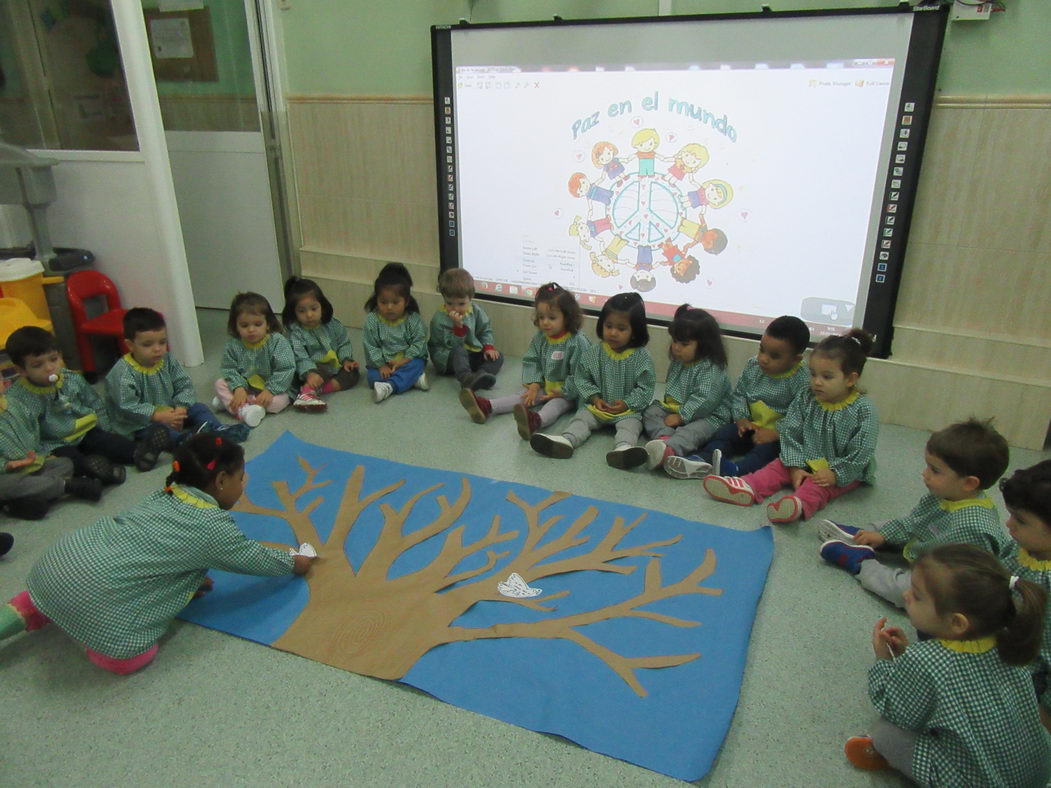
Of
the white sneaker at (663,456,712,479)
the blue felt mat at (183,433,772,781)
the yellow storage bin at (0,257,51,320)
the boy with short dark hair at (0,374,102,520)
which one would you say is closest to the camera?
the blue felt mat at (183,433,772,781)

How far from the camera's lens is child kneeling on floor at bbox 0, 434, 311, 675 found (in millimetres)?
1663

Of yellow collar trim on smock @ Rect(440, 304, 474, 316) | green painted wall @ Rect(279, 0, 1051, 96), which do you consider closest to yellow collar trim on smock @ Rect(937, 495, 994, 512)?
green painted wall @ Rect(279, 0, 1051, 96)

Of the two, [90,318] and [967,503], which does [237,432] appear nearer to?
[90,318]

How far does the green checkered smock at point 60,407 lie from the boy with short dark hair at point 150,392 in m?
0.10

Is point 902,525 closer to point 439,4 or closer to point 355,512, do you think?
point 355,512

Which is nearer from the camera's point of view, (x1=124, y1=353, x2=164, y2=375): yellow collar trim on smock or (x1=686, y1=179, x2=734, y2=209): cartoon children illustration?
(x1=124, y1=353, x2=164, y2=375): yellow collar trim on smock

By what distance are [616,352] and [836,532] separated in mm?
1043

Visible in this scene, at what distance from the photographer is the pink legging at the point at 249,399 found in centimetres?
307

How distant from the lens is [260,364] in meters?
3.15

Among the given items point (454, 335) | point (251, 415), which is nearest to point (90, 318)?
point (251, 415)

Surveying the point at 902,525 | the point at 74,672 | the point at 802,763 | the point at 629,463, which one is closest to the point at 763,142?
the point at 629,463

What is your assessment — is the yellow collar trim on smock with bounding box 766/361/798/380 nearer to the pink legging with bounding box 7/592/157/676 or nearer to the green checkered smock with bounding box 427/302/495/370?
the green checkered smock with bounding box 427/302/495/370

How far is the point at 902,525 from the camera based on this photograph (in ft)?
6.84

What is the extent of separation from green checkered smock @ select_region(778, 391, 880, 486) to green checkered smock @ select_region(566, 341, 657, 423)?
1.77 feet
